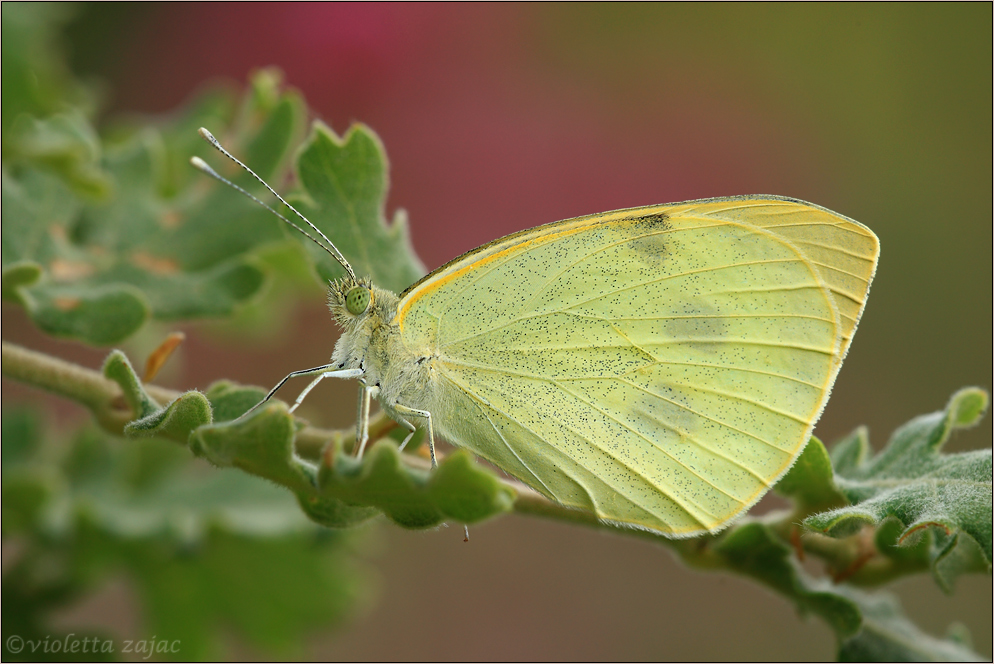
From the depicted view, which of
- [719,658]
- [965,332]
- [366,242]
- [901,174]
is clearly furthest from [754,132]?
[366,242]

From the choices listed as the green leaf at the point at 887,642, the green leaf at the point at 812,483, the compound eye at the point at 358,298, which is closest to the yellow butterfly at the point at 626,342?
the compound eye at the point at 358,298

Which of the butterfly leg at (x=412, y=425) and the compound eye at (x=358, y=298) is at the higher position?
the compound eye at (x=358, y=298)

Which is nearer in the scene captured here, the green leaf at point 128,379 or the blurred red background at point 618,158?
the green leaf at point 128,379

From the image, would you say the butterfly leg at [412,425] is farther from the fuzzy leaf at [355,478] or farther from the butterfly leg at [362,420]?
the fuzzy leaf at [355,478]

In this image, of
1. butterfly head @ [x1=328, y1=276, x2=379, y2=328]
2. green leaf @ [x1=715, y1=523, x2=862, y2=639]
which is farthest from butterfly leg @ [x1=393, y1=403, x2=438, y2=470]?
green leaf @ [x1=715, y1=523, x2=862, y2=639]

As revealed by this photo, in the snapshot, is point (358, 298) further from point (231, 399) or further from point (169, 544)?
point (169, 544)
